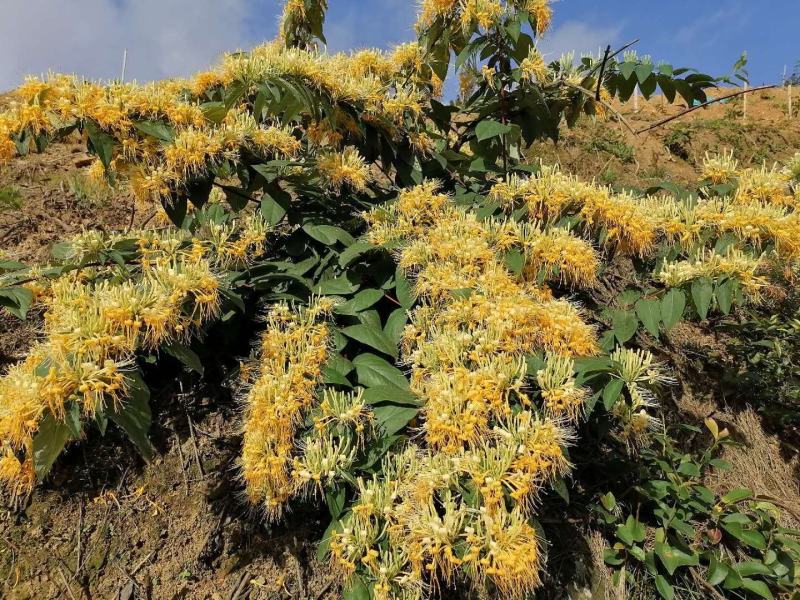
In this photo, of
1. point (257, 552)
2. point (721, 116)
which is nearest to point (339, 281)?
point (257, 552)

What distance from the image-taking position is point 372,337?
6.44 feet

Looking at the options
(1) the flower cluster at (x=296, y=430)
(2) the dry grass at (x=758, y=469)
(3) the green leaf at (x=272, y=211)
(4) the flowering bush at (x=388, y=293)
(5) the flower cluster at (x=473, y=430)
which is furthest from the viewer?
(2) the dry grass at (x=758, y=469)

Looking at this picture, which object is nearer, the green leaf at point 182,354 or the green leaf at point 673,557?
the green leaf at point 182,354

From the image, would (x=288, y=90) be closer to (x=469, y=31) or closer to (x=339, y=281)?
(x=339, y=281)

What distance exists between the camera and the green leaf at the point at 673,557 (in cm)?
220

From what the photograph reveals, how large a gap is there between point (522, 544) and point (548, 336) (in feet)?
2.46

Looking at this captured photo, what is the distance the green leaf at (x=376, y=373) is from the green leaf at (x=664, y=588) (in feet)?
5.10

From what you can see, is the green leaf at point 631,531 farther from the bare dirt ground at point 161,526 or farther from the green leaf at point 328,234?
the green leaf at point 328,234

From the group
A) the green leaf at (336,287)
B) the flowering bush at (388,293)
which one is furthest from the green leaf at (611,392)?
the green leaf at (336,287)

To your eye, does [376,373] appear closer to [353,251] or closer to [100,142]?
[353,251]

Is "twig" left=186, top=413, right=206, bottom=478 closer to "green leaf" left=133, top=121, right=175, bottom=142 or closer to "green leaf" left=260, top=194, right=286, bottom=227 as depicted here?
"green leaf" left=260, top=194, right=286, bottom=227

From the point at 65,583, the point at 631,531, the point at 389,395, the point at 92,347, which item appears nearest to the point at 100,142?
the point at 92,347

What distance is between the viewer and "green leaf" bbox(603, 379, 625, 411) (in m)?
1.54

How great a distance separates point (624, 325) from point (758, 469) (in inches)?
80.4
